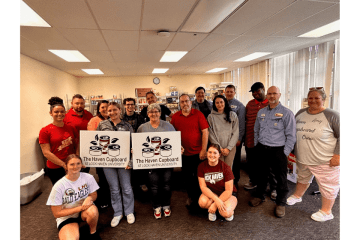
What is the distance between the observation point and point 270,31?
3.37m

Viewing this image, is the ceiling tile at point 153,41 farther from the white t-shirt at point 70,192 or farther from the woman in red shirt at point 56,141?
the white t-shirt at point 70,192

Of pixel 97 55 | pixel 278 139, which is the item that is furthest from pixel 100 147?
pixel 97 55

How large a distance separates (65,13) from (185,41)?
2209mm

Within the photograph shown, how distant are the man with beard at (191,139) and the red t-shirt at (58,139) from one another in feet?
4.76

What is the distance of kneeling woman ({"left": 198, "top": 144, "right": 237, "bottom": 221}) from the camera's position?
2.21 m

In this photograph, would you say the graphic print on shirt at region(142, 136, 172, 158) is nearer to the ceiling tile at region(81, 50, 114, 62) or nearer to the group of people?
the group of people

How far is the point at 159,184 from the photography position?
2.40 meters

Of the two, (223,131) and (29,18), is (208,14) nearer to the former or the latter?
(223,131)

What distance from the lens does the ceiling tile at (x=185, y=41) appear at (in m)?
3.38

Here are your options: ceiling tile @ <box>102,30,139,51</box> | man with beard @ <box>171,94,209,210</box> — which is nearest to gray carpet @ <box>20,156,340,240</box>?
man with beard @ <box>171,94,209,210</box>

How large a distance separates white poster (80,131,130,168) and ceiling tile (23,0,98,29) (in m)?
1.58

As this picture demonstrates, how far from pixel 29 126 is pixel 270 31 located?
5.82 metres

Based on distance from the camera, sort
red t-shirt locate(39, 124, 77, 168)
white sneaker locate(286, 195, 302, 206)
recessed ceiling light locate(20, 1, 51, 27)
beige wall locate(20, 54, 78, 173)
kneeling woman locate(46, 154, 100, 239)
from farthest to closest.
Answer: beige wall locate(20, 54, 78, 173), white sneaker locate(286, 195, 302, 206), recessed ceiling light locate(20, 1, 51, 27), red t-shirt locate(39, 124, 77, 168), kneeling woman locate(46, 154, 100, 239)

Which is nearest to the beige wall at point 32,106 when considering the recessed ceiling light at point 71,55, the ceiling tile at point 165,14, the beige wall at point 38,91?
the beige wall at point 38,91
